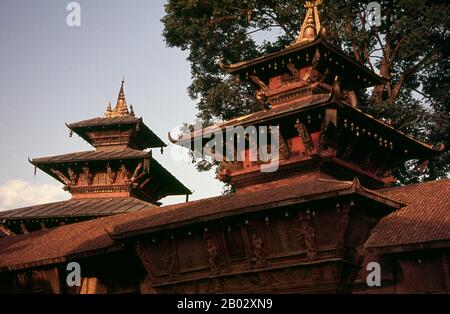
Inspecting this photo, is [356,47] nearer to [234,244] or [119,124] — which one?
[119,124]

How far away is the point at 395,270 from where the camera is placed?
13109mm

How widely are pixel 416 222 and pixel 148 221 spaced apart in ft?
23.7

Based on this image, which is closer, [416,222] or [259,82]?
[416,222]

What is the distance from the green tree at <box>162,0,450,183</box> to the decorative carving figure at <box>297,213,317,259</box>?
51.8 ft

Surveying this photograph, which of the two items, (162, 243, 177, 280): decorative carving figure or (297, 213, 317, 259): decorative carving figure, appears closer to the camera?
(297, 213, 317, 259): decorative carving figure

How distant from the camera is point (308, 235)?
1323 cm

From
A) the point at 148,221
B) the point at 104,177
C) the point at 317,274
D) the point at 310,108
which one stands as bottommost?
the point at 317,274

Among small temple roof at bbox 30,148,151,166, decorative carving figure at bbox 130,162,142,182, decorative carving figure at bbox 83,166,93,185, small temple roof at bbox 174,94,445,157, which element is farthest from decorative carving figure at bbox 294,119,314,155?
decorative carving figure at bbox 83,166,93,185

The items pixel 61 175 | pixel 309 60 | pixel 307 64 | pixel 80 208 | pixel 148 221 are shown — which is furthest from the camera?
pixel 61 175

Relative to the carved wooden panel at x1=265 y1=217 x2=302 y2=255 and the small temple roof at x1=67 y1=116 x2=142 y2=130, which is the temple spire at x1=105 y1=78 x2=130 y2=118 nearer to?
the small temple roof at x1=67 y1=116 x2=142 y2=130

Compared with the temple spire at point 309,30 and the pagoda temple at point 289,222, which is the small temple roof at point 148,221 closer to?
the pagoda temple at point 289,222

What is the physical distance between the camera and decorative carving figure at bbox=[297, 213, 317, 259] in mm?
13195

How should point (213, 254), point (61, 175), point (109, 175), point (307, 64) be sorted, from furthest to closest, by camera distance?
point (61, 175) < point (109, 175) < point (307, 64) < point (213, 254)

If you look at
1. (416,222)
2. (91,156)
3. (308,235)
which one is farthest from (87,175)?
(416,222)
